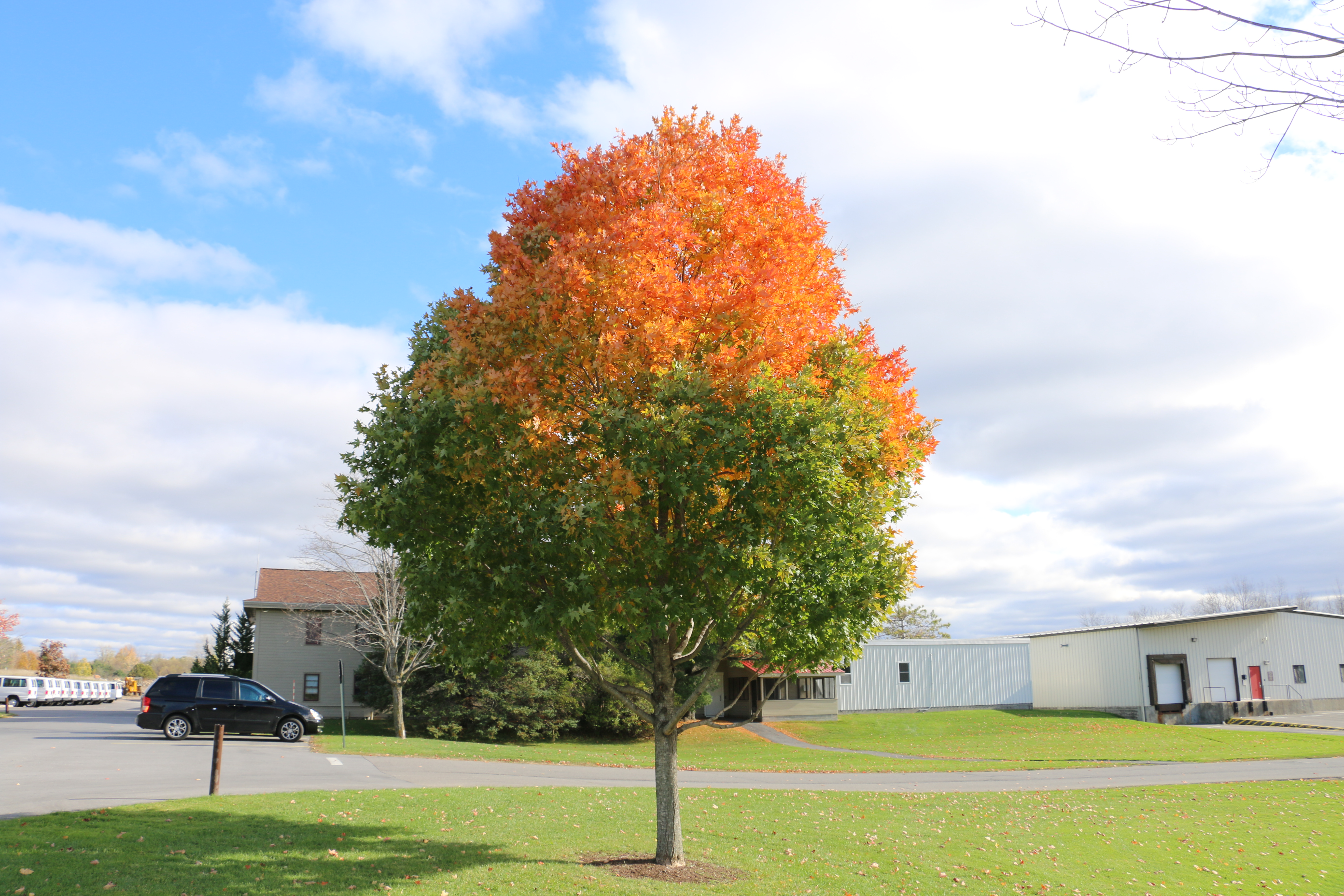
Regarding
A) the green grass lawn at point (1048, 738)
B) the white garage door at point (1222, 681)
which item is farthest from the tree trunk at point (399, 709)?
the white garage door at point (1222, 681)

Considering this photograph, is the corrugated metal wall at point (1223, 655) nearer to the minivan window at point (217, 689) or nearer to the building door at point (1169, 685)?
the building door at point (1169, 685)

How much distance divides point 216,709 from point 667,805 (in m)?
19.5

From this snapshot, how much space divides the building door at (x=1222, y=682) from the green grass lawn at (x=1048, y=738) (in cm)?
334

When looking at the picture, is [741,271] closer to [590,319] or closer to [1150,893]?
[590,319]

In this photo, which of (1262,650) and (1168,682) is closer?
(1168,682)

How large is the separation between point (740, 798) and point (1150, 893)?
7283mm

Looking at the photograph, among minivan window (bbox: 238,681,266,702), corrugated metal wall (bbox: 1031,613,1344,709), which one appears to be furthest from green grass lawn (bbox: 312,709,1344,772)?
corrugated metal wall (bbox: 1031,613,1344,709)

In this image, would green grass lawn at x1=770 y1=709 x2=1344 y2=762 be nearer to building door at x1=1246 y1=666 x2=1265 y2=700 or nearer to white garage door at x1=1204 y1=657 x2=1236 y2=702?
white garage door at x1=1204 y1=657 x2=1236 y2=702

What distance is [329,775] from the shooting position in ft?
56.4

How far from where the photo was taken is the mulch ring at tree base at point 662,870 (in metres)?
9.35

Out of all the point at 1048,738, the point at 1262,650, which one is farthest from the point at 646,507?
the point at 1262,650

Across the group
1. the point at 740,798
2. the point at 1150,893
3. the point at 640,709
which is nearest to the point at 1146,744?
the point at 740,798

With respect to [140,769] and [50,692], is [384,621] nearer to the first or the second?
[140,769]

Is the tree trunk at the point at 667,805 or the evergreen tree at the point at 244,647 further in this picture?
the evergreen tree at the point at 244,647
